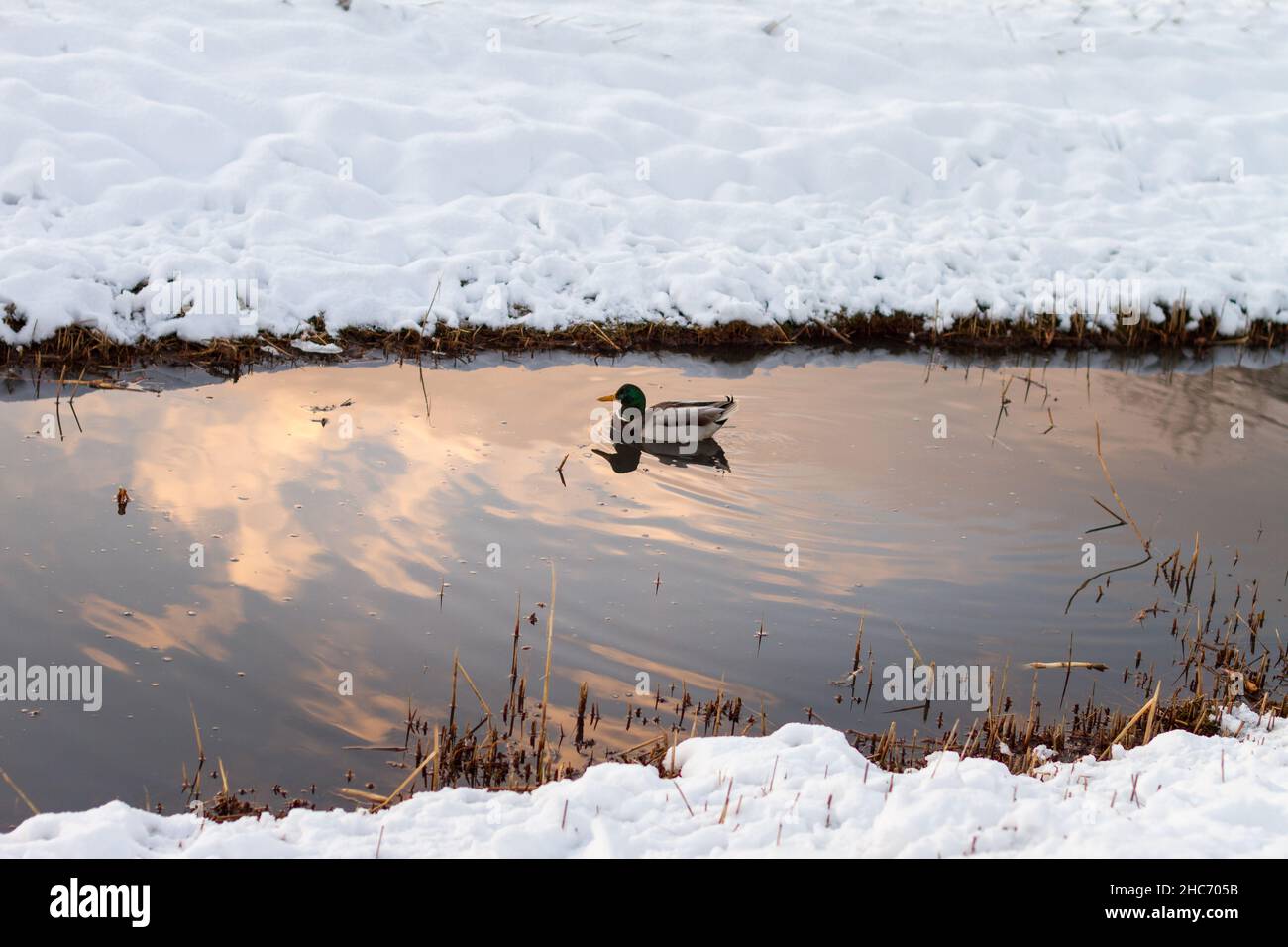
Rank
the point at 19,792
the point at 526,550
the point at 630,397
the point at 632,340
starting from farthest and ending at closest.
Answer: the point at 632,340 < the point at 630,397 < the point at 526,550 < the point at 19,792

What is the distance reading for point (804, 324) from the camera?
523 inches

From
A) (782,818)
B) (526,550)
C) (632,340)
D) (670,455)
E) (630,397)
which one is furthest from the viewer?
(632,340)

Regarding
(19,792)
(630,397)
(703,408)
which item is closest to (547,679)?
(19,792)

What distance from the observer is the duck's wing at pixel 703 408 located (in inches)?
376

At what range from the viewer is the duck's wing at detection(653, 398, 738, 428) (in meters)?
9.55

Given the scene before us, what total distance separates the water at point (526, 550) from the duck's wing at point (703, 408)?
1.11ft

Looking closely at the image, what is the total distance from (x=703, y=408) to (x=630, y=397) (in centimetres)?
84

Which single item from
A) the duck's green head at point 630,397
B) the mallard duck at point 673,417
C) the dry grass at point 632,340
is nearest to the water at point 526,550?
the mallard duck at point 673,417

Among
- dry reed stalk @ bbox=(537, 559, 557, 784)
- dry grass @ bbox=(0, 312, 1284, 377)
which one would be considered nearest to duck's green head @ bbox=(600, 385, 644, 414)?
dry grass @ bbox=(0, 312, 1284, 377)

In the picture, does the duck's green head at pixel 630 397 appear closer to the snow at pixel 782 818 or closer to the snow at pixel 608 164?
the snow at pixel 608 164

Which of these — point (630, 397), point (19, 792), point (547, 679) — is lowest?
point (19, 792)

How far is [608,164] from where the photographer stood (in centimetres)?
1644

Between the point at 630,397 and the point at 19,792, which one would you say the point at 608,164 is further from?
the point at 19,792

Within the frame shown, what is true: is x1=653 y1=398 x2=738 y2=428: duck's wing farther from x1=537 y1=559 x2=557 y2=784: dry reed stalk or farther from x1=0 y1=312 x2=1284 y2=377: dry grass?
x1=0 y1=312 x2=1284 y2=377: dry grass
